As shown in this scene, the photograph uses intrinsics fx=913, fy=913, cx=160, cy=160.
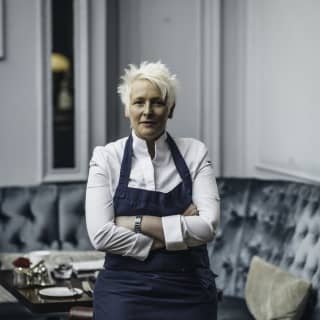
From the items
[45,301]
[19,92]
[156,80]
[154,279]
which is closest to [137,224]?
[154,279]

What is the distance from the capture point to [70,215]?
4902 mm

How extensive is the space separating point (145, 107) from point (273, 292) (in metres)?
1.43

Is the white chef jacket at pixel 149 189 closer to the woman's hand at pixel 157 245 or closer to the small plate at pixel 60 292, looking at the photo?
the woman's hand at pixel 157 245

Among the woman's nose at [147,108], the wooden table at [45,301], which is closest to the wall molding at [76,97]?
the wooden table at [45,301]

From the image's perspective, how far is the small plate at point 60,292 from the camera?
3.60 metres

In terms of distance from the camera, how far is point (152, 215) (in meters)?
3.10

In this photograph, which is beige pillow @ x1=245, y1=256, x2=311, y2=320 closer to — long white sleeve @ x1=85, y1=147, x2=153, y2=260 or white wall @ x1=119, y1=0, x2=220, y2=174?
white wall @ x1=119, y1=0, x2=220, y2=174

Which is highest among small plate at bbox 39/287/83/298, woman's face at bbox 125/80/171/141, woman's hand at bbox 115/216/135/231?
woman's face at bbox 125/80/171/141

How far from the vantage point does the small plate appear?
11.8 feet

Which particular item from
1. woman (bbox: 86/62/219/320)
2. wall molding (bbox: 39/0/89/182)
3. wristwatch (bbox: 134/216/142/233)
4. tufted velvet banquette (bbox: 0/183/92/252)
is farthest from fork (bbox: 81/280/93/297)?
wall molding (bbox: 39/0/89/182)

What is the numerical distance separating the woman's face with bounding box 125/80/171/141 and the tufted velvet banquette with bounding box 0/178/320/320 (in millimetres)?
1398

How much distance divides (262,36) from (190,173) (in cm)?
215

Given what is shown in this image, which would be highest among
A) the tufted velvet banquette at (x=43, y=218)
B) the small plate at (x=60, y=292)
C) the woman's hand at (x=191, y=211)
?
the woman's hand at (x=191, y=211)

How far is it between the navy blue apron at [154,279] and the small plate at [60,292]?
0.53 meters
